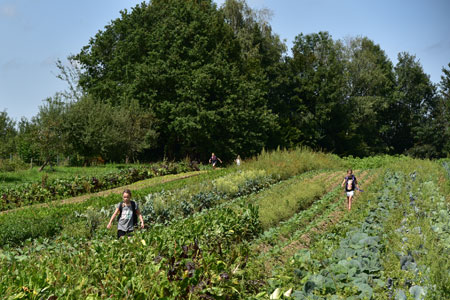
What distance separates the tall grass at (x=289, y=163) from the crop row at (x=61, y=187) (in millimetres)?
6406

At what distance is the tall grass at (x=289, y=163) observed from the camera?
2066 cm

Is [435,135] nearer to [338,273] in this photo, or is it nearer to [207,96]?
[207,96]

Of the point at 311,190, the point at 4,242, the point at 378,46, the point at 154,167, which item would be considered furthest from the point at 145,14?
the point at 378,46

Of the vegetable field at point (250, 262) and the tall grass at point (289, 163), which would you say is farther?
the tall grass at point (289, 163)

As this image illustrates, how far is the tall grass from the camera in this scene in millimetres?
20664

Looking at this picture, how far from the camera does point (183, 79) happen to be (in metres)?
30.8

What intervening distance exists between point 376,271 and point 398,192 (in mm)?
5829

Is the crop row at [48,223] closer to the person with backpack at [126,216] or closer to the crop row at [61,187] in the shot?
the person with backpack at [126,216]

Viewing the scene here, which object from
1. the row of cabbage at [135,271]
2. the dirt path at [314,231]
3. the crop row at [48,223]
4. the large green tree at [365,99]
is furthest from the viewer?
the large green tree at [365,99]

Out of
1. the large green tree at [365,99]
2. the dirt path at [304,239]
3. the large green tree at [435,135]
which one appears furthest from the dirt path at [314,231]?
the large green tree at [435,135]

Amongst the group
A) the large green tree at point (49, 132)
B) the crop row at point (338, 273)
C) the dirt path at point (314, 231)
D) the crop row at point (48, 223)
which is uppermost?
the large green tree at point (49, 132)

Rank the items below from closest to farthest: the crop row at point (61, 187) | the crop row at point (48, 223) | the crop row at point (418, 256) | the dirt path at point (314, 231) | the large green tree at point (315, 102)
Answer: the crop row at point (418, 256) < the dirt path at point (314, 231) < the crop row at point (48, 223) < the crop row at point (61, 187) < the large green tree at point (315, 102)

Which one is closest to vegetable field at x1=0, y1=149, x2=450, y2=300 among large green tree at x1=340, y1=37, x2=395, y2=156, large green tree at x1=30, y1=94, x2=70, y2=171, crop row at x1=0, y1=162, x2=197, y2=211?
crop row at x1=0, y1=162, x2=197, y2=211

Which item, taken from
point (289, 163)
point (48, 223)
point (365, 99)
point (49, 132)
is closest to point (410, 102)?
point (365, 99)
